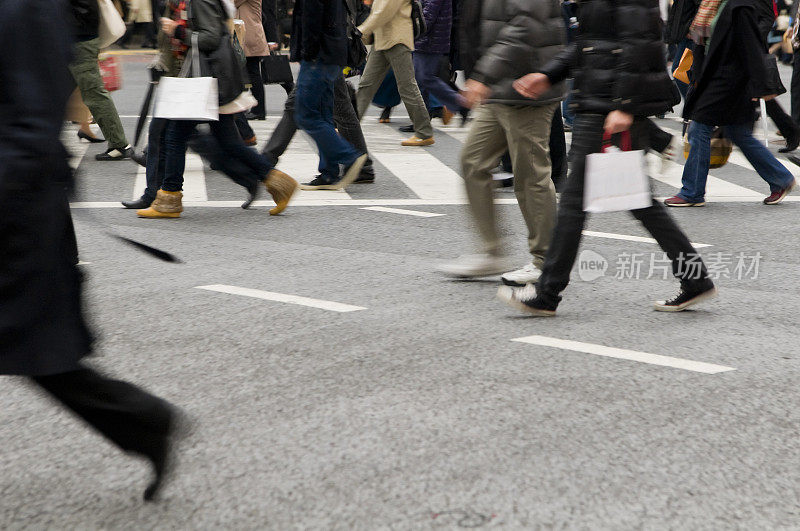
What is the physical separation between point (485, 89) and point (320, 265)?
4.80ft

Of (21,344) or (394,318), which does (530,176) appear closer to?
(394,318)

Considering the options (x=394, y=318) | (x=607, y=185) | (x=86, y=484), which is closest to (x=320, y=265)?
(x=394, y=318)

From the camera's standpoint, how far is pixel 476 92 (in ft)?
18.5

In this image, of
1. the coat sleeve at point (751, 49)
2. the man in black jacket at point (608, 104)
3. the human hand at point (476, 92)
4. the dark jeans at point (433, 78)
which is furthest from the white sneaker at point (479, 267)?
the dark jeans at point (433, 78)

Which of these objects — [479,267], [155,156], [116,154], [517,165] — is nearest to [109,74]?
[116,154]

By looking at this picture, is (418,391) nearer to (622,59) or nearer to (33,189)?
(622,59)

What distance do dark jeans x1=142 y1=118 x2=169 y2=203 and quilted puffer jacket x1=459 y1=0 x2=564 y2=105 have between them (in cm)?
302

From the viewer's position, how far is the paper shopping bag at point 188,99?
743 cm

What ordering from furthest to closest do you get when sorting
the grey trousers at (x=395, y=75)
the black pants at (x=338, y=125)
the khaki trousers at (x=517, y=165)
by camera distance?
the grey trousers at (x=395, y=75)
the black pants at (x=338, y=125)
the khaki trousers at (x=517, y=165)

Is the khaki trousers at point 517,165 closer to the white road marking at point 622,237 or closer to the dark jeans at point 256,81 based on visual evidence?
the white road marking at point 622,237

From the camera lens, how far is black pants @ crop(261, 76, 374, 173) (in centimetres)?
938

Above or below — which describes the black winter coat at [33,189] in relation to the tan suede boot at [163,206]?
above

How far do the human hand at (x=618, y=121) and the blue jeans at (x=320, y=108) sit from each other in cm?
411

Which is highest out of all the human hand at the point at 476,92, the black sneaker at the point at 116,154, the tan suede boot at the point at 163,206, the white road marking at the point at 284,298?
the human hand at the point at 476,92
